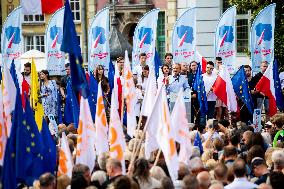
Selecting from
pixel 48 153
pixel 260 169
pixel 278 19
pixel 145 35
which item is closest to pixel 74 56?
pixel 48 153

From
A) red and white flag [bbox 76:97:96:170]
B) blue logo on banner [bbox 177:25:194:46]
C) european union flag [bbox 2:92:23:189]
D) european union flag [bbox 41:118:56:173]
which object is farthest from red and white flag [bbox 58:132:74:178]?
blue logo on banner [bbox 177:25:194:46]

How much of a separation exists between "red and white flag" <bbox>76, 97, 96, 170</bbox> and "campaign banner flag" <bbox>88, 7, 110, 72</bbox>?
466 inches

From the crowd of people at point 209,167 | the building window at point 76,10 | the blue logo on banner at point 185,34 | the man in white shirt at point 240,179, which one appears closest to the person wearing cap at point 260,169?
the crowd of people at point 209,167

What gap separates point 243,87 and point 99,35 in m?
5.18

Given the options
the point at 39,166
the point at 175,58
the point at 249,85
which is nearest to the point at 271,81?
the point at 249,85

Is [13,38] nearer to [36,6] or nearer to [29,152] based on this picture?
[36,6]

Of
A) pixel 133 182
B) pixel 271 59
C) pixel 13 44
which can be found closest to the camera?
pixel 133 182

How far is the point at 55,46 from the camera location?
31.1 metres

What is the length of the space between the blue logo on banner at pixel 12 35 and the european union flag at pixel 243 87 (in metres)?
5.99

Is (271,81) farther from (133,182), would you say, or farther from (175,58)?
(133,182)

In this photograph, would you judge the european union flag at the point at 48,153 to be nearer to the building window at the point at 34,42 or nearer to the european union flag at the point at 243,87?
the european union flag at the point at 243,87

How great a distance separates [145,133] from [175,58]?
38.6 ft

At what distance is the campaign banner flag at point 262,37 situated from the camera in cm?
2798

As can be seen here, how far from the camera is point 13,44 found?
29.4 meters
